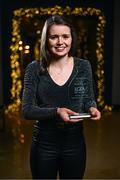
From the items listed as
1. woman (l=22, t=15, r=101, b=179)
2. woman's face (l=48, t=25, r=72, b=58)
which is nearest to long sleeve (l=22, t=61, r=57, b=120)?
woman (l=22, t=15, r=101, b=179)

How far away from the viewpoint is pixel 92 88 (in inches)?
65.2

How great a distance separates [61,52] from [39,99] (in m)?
0.22

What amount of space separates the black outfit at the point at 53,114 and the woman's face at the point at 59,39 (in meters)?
0.09

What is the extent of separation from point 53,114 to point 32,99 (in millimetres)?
116

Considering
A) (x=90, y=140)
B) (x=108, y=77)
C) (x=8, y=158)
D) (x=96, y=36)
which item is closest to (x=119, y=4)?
(x=96, y=36)

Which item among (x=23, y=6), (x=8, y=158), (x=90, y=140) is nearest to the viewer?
(x=8, y=158)

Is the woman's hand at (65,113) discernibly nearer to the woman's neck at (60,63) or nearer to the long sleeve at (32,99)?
the long sleeve at (32,99)

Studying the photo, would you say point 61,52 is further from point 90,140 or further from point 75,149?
point 90,140

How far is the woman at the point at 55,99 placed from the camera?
1.57 m

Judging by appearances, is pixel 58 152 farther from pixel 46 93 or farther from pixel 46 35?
pixel 46 35

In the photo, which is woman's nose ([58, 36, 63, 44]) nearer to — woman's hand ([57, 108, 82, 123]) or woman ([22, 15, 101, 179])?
woman ([22, 15, 101, 179])

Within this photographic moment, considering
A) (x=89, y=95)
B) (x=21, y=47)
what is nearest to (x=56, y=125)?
(x=89, y=95)

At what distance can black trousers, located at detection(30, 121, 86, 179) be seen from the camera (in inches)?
62.1

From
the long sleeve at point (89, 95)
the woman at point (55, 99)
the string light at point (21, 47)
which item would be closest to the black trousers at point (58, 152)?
the woman at point (55, 99)
